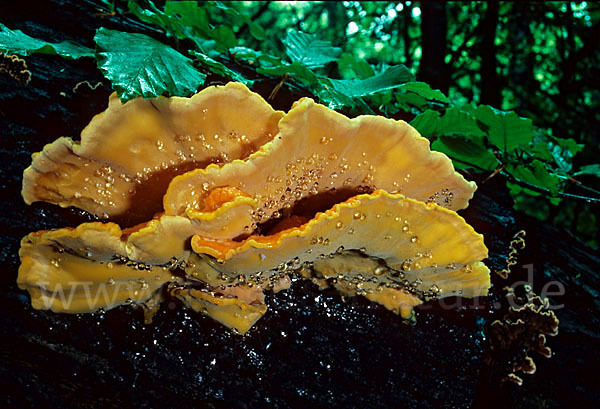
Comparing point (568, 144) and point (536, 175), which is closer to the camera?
point (536, 175)

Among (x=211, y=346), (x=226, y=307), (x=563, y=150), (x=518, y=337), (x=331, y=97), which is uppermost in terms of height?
(x=331, y=97)

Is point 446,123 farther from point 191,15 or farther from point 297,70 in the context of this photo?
point 191,15

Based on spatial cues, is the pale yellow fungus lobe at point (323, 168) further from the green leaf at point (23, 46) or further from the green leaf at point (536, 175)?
the green leaf at point (536, 175)

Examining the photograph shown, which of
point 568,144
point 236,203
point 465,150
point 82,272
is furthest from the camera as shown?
point 568,144

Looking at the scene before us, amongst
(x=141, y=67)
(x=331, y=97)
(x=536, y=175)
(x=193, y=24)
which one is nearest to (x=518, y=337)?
(x=536, y=175)

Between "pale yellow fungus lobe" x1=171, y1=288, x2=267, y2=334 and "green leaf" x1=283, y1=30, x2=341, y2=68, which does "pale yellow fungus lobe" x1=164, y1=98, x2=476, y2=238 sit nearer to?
"pale yellow fungus lobe" x1=171, y1=288, x2=267, y2=334

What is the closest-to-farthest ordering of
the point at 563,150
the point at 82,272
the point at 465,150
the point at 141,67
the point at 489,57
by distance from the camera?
1. the point at 141,67
2. the point at 82,272
3. the point at 465,150
4. the point at 563,150
5. the point at 489,57

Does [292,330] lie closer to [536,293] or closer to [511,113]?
[536,293]
